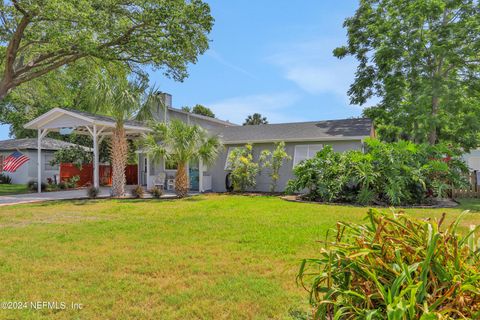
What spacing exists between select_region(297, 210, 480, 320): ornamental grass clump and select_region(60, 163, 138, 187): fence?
23127 millimetres

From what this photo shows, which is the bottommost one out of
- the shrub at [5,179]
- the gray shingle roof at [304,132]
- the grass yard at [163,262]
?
the grass yard at [163,262]

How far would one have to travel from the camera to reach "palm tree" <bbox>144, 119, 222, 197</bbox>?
14.4 m

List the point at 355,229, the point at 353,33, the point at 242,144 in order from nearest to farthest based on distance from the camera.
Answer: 1. the point at 355,229
2. the point at 242,144
3. the point at 353,33

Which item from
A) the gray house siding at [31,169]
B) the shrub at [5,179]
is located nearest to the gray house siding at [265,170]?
the gray house siding at [31,169]

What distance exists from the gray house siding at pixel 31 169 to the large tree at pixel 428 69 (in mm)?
24503

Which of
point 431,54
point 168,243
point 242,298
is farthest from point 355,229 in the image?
point 431,54

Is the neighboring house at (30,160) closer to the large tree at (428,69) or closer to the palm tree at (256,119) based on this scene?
the large tree at (428,69)

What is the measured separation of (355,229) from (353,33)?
75.2ft

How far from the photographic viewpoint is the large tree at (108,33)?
1247 cm

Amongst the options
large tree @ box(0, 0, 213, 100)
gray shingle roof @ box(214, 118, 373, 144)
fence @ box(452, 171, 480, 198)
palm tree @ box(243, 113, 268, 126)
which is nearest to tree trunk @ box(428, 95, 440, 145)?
gray shingle roof @ box(214, 118, 373, 144)

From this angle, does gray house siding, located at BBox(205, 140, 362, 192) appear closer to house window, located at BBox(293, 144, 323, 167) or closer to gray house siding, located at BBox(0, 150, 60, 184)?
house window, located at BBox(293, 144, 323, 167)

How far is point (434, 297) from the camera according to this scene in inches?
61.7

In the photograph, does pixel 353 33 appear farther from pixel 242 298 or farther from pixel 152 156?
pixel 242 298

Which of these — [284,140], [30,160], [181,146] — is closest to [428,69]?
[284,140]
